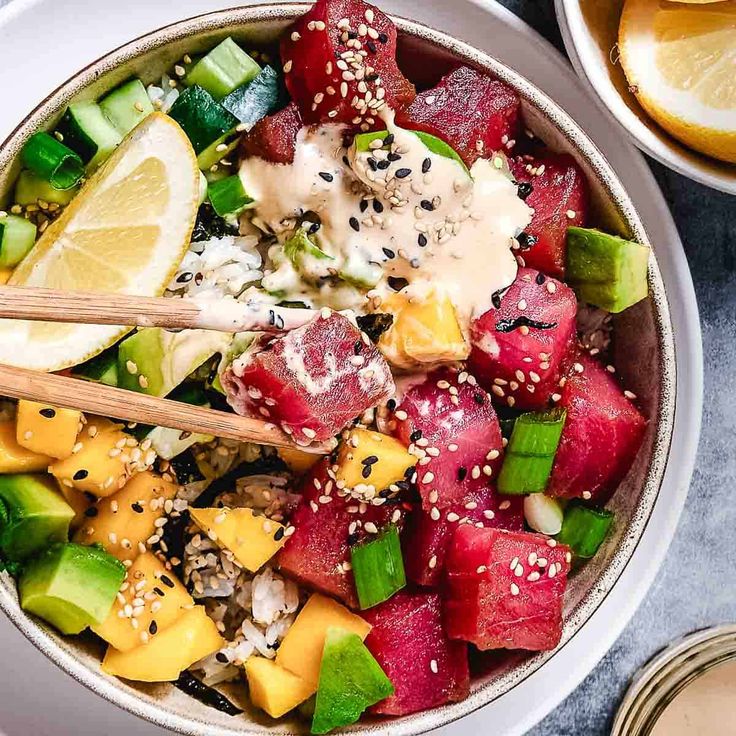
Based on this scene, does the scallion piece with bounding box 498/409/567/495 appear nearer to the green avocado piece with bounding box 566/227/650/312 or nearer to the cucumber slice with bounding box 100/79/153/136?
the green avocado piece with bounding box 566/227/650/312

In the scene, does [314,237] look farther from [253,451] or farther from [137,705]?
[137,705]

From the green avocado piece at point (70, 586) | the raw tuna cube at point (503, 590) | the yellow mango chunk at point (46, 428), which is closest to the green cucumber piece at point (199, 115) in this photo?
the yellow mango chunk at point (46, 428)

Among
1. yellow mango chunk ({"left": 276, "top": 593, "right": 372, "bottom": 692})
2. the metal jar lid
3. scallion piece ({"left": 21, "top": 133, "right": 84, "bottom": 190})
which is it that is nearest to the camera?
scallion piece ({"left": 21, "top": 133, "right": 84, "bottom": 190})

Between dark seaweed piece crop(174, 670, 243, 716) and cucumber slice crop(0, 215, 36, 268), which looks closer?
cucumber slice crop(0, 215, 36, 268)

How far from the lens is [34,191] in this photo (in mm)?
1990

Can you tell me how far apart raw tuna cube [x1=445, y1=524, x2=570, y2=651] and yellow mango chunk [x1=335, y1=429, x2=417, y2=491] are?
20 centimetres

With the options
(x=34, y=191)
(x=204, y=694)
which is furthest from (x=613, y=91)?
(x=204, y=694)

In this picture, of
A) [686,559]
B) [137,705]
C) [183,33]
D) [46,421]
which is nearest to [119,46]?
[183,33]

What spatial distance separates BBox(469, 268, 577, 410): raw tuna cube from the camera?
2.03m

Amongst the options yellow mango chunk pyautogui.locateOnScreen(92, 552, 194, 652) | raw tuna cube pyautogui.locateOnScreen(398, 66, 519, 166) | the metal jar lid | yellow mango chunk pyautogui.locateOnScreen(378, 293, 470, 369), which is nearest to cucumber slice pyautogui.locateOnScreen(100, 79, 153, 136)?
raw tuna cube pyautogui.locateOnScreen(398, 66, 519, 166)

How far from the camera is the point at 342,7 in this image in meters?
1.95

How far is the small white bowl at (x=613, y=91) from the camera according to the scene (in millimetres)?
2102

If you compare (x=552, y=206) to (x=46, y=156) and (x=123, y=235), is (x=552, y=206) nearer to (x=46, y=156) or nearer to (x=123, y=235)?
(x=123, y=235)

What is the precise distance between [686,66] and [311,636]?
148 cm
